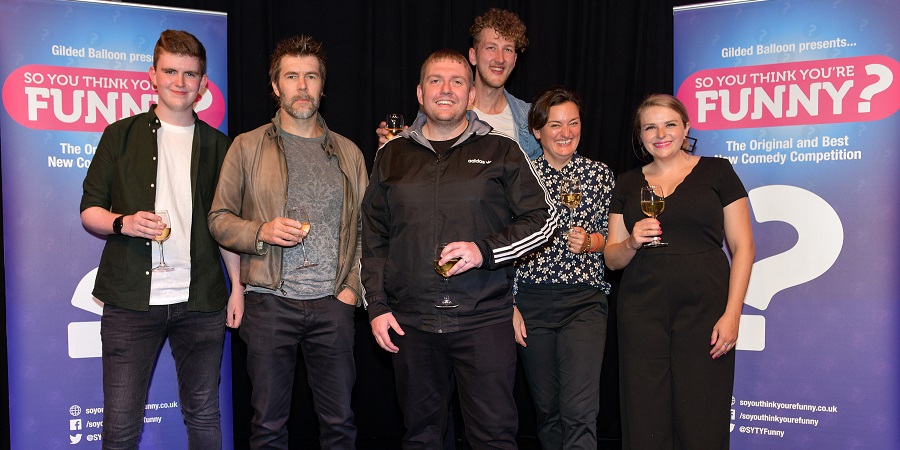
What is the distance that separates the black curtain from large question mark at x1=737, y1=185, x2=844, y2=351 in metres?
0.96

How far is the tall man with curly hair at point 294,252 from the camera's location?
3125mm

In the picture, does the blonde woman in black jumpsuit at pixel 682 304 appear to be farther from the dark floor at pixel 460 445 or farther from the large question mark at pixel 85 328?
the large question mark at pixel 85 328

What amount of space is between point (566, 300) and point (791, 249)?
1.46 metres

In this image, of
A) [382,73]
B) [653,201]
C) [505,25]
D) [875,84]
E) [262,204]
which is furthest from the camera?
[382,73]

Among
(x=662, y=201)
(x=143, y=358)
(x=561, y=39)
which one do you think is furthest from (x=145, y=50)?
(x=662, y=201)

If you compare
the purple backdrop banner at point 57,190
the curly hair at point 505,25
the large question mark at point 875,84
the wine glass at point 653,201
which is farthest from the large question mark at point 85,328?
the large question mark at point 875,84

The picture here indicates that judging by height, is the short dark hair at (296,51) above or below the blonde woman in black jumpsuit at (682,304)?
above

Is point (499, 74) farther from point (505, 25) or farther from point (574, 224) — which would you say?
point (574, 224)

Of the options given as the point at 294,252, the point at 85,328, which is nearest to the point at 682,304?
the point at 294,252

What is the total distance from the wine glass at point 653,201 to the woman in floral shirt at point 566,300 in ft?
1.07

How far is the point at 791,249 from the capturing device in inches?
156

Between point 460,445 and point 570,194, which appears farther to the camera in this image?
point 460,445

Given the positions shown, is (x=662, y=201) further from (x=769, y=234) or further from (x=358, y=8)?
(x=358, y=8)

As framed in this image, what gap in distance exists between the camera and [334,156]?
332 centimetres
